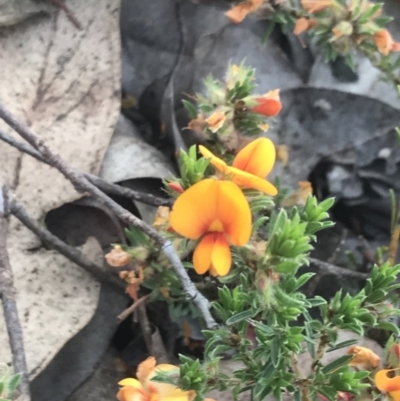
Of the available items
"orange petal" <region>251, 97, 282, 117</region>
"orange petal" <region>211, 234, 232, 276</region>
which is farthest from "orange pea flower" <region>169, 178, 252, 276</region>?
"orange petal" <region>251, 97, 282, 117</region>

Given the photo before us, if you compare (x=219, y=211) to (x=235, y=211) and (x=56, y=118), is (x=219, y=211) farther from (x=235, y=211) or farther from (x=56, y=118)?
(x=56, y=118)

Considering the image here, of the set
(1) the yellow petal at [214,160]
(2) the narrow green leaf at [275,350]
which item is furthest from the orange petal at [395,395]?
(1) the yellow petal at [214,160]

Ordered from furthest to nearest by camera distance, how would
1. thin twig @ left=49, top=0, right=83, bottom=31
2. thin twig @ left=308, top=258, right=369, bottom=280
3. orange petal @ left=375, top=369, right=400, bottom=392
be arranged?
thin twig @ left=49, top=0, right=83, bottom=31 < thin twig @ left=308, top=258, right=369, bottom=280 < orange petal @ left=375, top=369, right=400, bottom=392

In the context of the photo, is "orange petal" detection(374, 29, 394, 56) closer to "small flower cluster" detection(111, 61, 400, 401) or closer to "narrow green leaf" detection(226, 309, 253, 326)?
"small flower cluster" detection(111, 61, 400, 401)

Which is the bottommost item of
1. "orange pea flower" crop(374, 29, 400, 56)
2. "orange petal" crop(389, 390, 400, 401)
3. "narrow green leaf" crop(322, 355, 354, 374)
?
"orange petal" crop(389, 390, 400, 401)

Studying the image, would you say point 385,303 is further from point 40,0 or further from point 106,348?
point 40,0

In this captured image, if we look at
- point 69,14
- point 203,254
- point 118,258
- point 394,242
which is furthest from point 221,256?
point 69,14

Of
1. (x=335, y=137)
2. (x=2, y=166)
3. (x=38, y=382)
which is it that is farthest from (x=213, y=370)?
(x=335, y=137)
